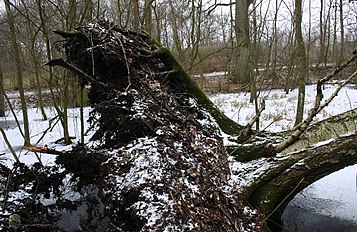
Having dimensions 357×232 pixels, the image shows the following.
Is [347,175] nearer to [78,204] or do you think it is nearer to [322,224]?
[322,224]

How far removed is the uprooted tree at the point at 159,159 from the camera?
2812 mm

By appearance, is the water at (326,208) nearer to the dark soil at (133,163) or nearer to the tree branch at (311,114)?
the tree branch at (311,114)

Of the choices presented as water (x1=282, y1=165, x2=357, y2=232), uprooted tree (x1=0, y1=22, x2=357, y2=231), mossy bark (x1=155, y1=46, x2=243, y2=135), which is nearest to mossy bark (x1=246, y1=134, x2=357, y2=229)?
uprooted tree (x1=0, y1=22, x2=357, y2=231)

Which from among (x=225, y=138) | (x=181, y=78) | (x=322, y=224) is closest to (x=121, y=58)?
(x=181, y=78)

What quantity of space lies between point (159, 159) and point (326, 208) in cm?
232

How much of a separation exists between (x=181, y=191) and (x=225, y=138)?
4.10 ft

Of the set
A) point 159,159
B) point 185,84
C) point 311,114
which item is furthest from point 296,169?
point 185,84

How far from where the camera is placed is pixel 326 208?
13.7ft

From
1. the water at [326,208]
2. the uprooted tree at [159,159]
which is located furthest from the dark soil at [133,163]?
the water at [326,208]

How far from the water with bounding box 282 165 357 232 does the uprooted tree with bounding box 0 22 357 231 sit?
347 millimetres

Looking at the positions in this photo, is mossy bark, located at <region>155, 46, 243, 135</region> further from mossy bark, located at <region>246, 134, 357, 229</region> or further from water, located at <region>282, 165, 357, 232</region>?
water, located at <region>282, 165, 357, 232</region>

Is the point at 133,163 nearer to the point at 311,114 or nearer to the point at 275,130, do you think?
the point at 311,114

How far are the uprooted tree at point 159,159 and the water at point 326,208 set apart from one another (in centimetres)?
35

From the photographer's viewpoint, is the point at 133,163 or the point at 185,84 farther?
the point at 185,84
